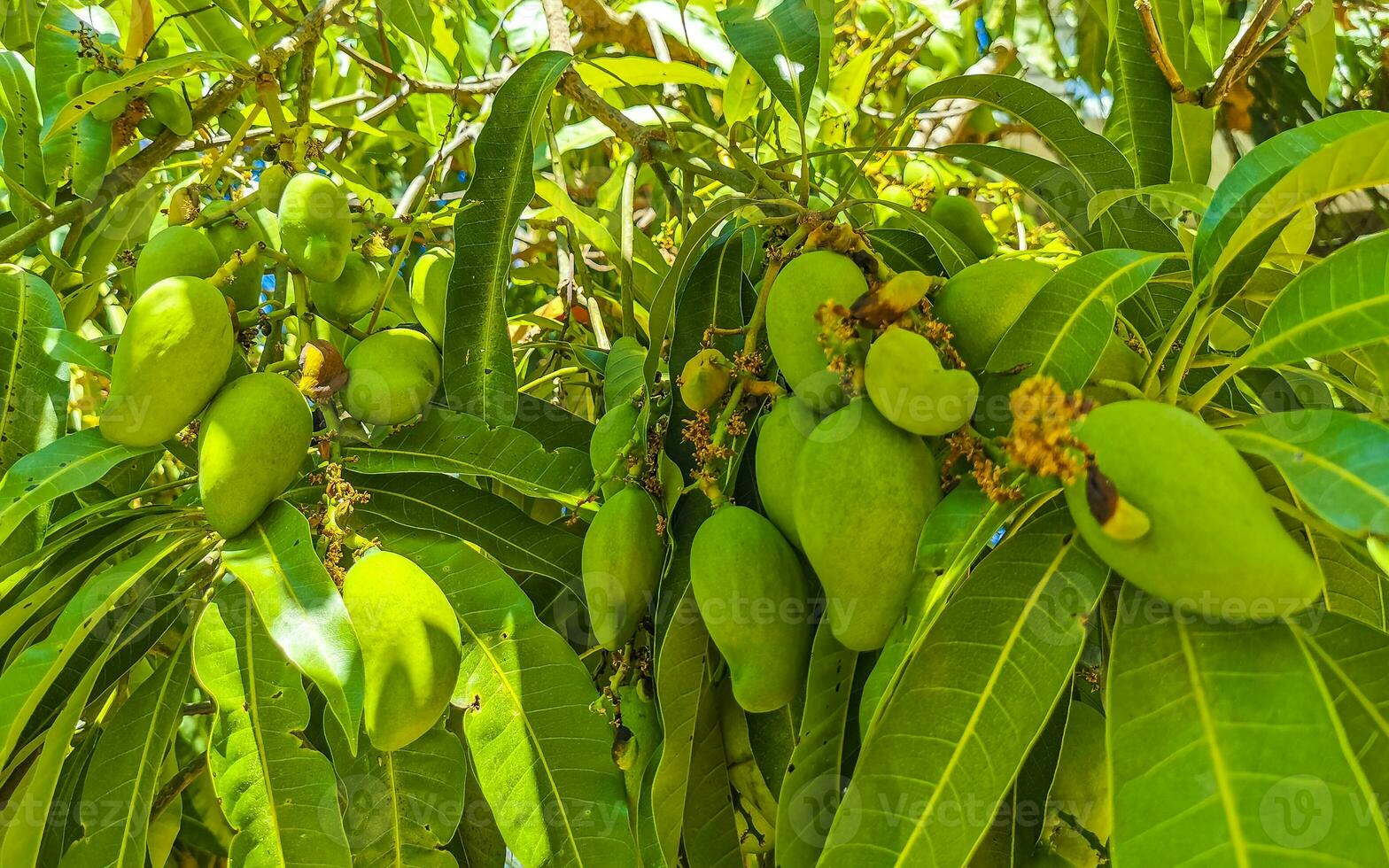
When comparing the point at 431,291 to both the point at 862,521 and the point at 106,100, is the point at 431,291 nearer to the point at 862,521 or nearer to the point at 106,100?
the point at 106,100

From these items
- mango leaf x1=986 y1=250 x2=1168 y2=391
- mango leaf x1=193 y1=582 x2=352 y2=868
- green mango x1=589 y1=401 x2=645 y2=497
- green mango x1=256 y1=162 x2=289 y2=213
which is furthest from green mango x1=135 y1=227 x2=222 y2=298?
mango leaf x1=986 y1=250 x2=1168 y2=391

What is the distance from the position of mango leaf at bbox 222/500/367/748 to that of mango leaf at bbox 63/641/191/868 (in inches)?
11.1

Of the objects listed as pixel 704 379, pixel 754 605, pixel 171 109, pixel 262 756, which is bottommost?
pixel 262 756

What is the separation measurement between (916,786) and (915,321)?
1.32ft

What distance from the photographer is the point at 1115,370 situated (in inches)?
35.8

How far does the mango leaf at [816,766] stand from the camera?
0.86 metres

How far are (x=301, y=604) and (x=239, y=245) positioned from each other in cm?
64

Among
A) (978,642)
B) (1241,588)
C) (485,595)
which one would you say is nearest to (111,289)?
(485,595)

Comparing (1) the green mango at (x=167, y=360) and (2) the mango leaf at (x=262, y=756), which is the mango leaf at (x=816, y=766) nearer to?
(2) the mango leaf at (x=262, y=756)

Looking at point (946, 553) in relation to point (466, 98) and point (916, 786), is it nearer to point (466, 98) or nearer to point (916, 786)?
point (916, 786)

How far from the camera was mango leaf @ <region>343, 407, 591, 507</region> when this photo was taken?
3.84ft

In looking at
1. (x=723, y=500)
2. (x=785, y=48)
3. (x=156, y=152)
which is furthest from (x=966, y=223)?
(x=156, y=152)

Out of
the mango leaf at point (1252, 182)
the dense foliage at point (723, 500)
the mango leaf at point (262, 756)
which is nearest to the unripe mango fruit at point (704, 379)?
the dense foliage at point (723, 500)

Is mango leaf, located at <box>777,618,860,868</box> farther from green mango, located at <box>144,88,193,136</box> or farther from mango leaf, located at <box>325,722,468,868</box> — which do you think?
green mango, located at <box>144,88,193,136</box>
